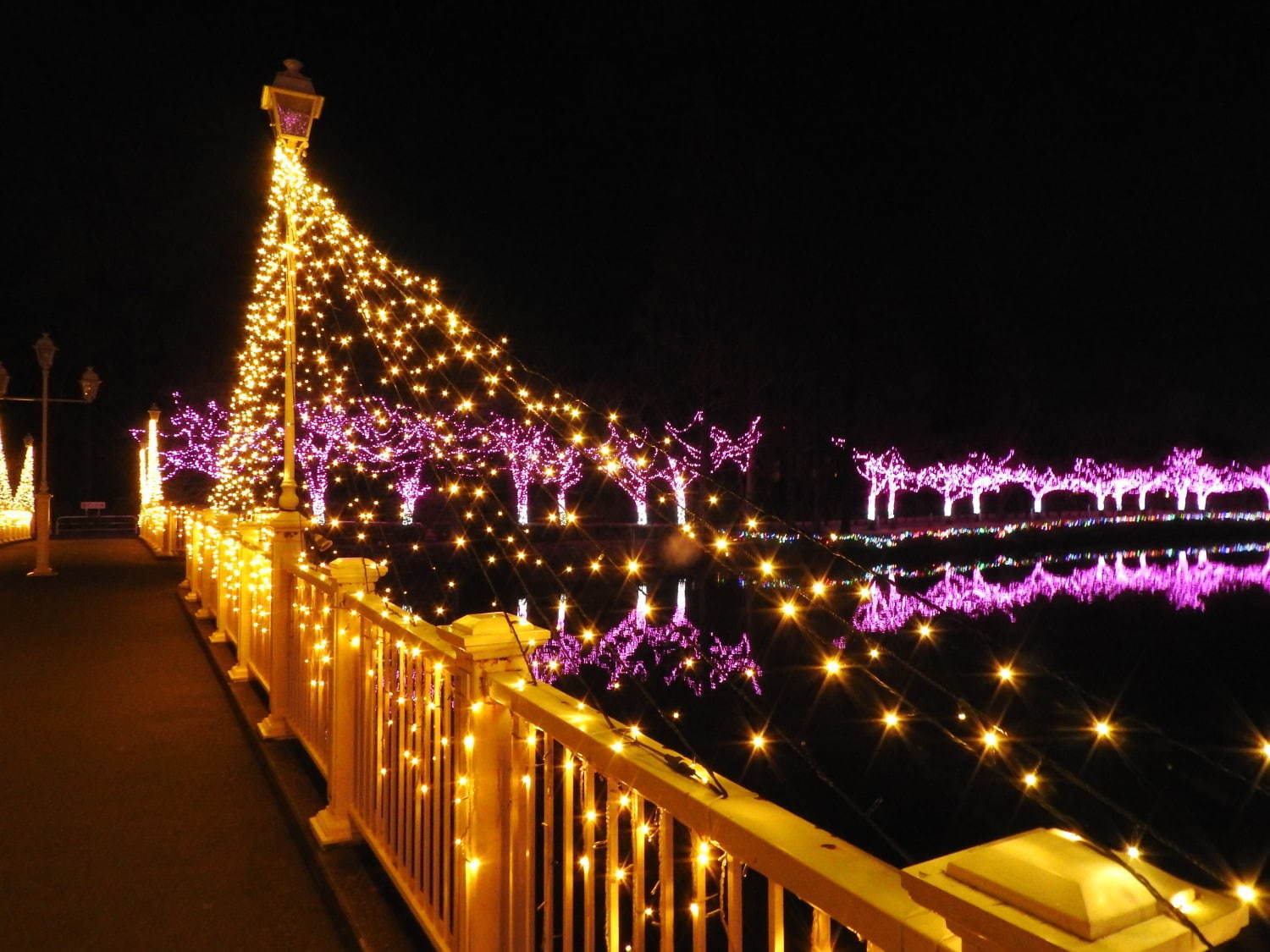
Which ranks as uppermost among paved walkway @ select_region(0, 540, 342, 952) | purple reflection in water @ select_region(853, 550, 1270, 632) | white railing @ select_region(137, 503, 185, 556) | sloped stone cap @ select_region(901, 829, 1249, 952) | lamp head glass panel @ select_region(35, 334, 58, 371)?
lamp head glass panel @ select_region(35, 334, 58, 371)

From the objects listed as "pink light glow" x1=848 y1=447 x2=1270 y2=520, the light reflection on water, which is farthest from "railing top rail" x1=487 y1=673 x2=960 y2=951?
"pink light glow" x1=848 y1=447 x2=1270 y2=520

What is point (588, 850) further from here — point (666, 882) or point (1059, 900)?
point (1059, 900)

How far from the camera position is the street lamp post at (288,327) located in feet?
16.3

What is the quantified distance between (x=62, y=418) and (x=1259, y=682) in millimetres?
41338

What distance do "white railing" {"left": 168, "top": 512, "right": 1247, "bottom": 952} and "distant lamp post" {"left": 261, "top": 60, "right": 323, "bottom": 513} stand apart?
1.50 meters

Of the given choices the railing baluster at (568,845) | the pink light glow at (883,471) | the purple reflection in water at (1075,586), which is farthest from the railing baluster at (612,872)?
the pink light glow at (883,471)

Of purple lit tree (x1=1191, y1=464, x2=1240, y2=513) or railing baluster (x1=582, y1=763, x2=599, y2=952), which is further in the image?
purple lit tree (x1=1191, y1=464, x2=1240, y2=513)

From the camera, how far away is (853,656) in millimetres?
14914

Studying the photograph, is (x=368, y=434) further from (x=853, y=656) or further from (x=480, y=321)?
(x=853, y=656)

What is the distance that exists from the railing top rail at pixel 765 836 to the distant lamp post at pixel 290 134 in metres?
4.71

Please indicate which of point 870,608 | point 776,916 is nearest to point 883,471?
point 870,608

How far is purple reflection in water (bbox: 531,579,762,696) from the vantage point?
11.4 meters

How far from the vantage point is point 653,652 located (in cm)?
1348

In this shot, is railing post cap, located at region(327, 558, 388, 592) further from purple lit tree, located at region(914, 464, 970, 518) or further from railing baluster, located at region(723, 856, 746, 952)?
purple lit tree, located at region(914, 464, 970, 518)
